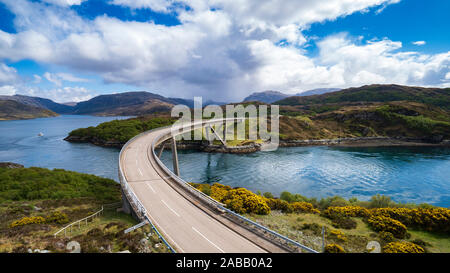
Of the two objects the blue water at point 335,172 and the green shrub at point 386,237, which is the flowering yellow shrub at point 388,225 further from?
the blue water at point 335,172

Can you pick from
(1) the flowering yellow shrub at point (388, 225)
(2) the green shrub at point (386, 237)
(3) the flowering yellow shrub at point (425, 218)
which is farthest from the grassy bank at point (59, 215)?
(3) the flowering yellow shrub at point (425, 218)

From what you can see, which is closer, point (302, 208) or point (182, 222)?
point (182, 222)

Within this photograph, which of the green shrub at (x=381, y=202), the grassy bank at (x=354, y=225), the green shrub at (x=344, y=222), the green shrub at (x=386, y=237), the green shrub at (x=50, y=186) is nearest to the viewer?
the grassy bank at (x=354, y=225)

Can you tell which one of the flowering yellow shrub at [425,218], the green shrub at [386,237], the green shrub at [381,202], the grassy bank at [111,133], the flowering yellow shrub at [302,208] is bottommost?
the green shrub at [381,202]

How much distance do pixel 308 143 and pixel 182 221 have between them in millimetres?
92342

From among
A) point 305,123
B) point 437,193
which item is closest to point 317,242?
point 437,193

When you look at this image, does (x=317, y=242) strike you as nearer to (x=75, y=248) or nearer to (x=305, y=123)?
(x=75, y=248)

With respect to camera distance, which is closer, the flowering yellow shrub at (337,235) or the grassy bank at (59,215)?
the grassy bank at (59,215)

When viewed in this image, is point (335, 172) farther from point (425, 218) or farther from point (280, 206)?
point (280, 206)

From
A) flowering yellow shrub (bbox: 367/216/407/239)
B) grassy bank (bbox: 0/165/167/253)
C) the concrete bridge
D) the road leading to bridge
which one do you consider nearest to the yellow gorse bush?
flowering yellow shrub (bbox: 367/216/407/239)

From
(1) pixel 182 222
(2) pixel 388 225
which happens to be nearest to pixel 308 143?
(2) pixel 388 225

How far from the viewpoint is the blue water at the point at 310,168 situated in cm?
4356

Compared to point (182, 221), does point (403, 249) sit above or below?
below

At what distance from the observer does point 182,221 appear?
1756 cm
